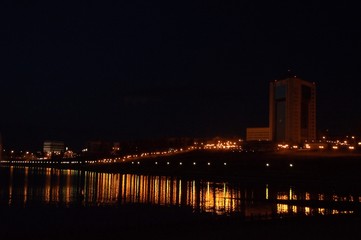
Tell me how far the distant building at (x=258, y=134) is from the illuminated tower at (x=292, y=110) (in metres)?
3.40

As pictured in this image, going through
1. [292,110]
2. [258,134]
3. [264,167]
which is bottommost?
[264,167]

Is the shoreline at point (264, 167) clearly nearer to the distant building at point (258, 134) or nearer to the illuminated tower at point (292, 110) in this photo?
the illuminated tower at point (292, 110)

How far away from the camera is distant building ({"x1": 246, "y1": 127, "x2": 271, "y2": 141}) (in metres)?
184

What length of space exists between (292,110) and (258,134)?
Result: 20.6m

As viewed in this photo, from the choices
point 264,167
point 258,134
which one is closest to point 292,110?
point 258,134

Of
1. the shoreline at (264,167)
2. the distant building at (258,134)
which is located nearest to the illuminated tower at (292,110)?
the distant building at (258,134)

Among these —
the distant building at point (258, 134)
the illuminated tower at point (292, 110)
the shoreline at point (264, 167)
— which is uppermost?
the illuminated tower at point (292, 110)

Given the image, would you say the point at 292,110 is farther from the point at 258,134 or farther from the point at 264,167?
the point at 264,167

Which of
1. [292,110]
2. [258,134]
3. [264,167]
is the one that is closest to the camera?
[264,167]

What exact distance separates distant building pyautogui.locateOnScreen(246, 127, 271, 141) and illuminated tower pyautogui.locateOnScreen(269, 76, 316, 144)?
340cm

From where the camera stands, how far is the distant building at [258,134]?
184m

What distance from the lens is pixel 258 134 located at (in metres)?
189

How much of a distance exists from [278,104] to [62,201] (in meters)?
148

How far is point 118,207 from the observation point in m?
39.2
